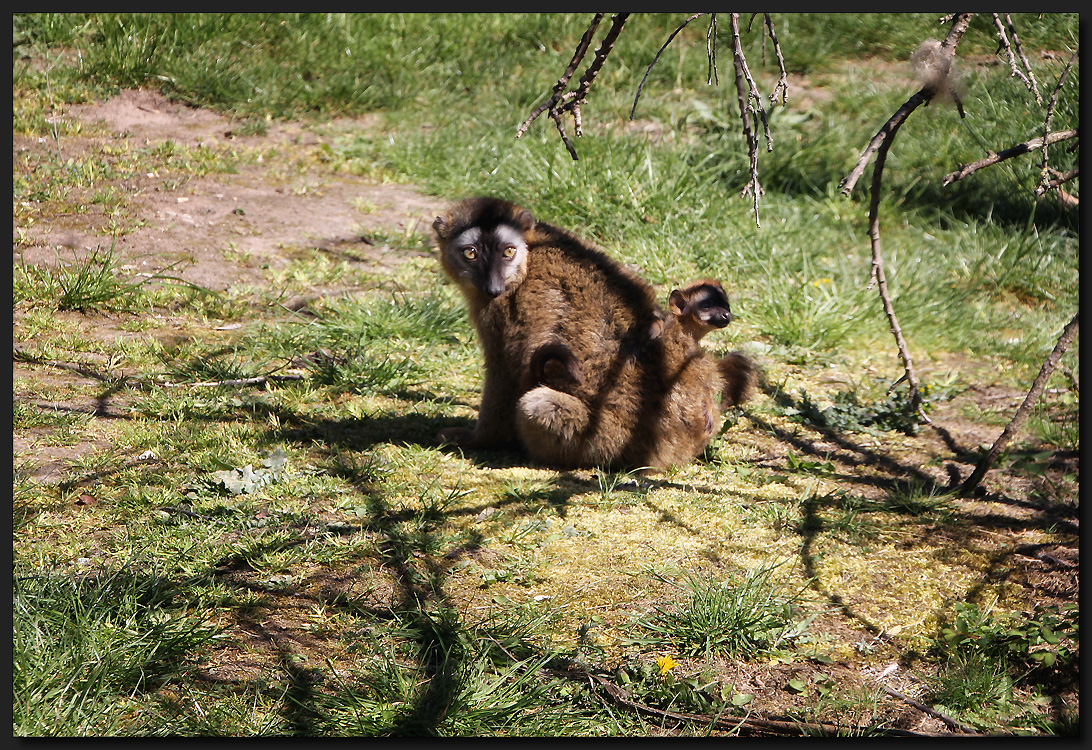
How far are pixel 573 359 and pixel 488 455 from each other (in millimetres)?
697

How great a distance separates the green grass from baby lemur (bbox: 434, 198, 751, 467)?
0.21 meters

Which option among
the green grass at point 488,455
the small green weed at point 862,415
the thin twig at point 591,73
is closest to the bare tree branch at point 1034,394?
the green grass at point 488,455

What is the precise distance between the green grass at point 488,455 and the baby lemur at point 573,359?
0.69 feet

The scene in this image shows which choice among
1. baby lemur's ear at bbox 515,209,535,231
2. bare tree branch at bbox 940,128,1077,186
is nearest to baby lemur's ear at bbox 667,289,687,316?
baby lemur's ear at bbox 515,209,535,231

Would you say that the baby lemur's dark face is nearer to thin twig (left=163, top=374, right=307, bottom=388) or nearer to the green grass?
the green grass

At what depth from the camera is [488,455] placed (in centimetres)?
488

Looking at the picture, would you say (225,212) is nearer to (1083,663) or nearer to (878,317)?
(878,317)

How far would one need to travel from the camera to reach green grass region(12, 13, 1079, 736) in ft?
9.91

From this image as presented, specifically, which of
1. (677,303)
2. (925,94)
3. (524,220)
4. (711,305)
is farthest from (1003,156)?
(524,220)

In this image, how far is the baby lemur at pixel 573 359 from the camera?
4.61 meters

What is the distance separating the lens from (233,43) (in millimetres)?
8867

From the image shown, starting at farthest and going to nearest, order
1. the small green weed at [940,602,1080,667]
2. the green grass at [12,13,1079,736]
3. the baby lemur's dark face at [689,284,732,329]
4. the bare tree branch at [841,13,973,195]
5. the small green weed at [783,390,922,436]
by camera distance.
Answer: the small green weed at [783,390,922,436] → the baby lemur's dark face at [689,284,732,329] → the small green weed at [940,602,1080,667] → the green grass at [12,13,1079,736] → the bare tree branch at [841,13,973,195]

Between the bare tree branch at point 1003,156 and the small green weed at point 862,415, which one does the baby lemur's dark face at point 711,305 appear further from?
the bare tree branch at point 1003,156

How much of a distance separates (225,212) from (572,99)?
4875 millimetres
